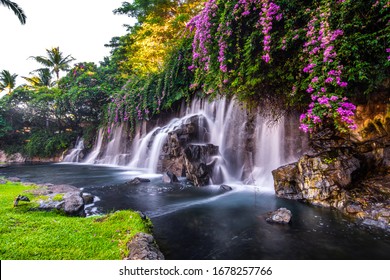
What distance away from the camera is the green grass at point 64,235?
2.83 m

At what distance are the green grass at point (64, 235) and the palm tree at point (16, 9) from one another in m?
13.0

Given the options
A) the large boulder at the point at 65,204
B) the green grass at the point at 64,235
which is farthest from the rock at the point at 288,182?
the large boulder at the point at 65,204

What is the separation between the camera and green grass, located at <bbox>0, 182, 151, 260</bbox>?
2833 mm

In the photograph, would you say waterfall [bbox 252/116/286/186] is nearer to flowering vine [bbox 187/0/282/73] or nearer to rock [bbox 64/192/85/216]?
flowering vine [bbox 187/0/282/73]

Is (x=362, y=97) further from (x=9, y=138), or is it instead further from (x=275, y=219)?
(x=9, y=138)

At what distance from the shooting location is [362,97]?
598 centimetres

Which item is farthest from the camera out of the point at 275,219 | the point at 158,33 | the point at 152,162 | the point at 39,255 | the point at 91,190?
the point at 158,33

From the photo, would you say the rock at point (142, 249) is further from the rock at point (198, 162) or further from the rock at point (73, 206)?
the rock at point (198, 162)

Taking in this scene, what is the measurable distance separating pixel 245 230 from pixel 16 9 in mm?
16459

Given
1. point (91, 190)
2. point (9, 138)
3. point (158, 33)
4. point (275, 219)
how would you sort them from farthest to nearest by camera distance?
point (9, 138) < point (158, 33) < point (91, 190) < point (275, 219)

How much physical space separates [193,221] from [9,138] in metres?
30.3

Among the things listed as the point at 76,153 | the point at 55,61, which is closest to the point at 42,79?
the point at 55,61

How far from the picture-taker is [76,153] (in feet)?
70.8

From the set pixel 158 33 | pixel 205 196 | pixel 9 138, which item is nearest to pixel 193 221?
pixel 205 196
